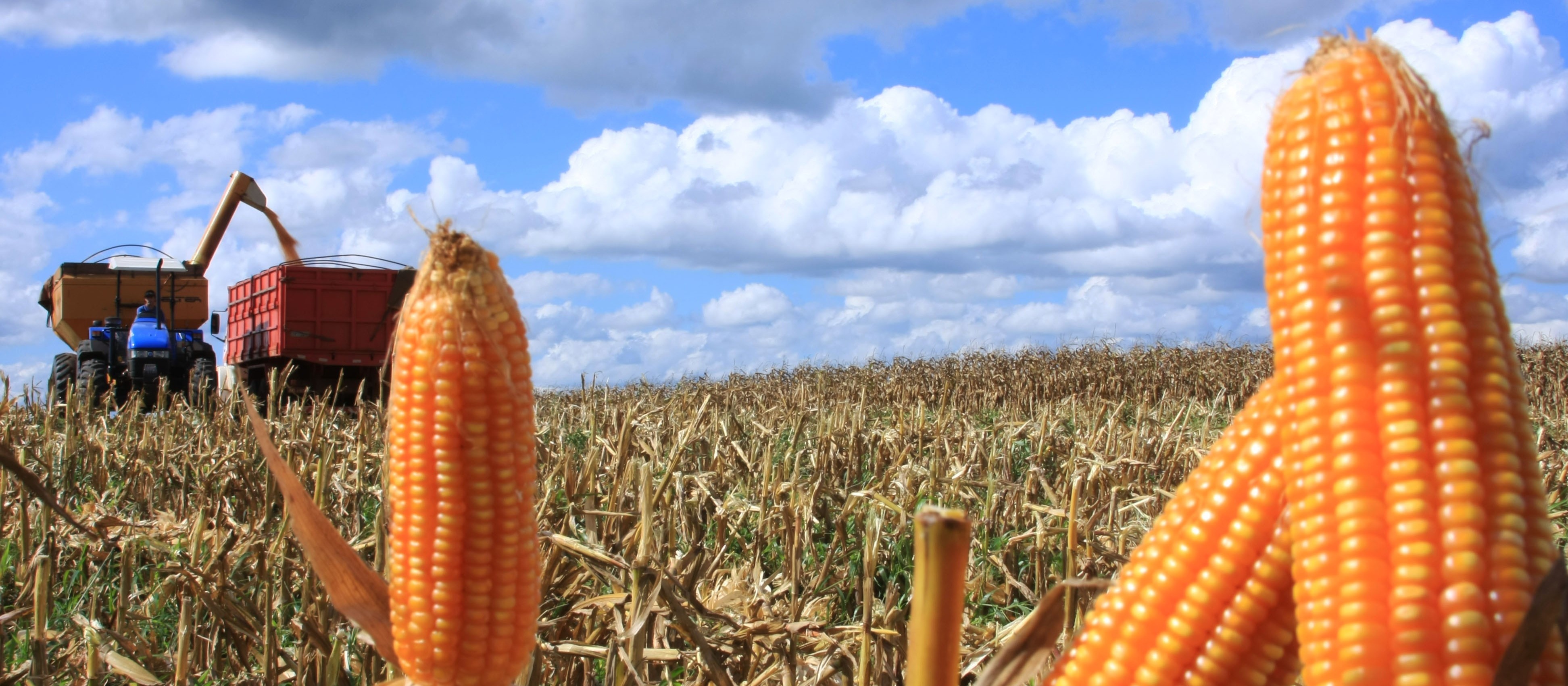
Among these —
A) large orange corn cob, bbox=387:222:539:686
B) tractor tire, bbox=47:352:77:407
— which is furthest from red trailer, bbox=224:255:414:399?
large orange corn cob, bbox=387:222:539:686

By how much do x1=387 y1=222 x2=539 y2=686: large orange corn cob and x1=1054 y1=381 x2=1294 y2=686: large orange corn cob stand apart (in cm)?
102

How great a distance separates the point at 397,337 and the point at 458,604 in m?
0.50

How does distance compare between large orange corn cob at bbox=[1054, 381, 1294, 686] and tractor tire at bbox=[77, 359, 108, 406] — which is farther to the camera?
tractor tire at bbox=[77, 359, 108, 406]

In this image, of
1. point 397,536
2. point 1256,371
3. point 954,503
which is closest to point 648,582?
point 397,536

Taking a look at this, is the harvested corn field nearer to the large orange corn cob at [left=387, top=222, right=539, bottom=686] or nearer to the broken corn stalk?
the large orange corn cob at [left=387, top=222, right=539, bottom=686]

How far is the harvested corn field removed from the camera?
3.55 meters

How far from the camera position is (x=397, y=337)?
191cm

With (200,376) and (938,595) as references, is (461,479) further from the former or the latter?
(200,376)

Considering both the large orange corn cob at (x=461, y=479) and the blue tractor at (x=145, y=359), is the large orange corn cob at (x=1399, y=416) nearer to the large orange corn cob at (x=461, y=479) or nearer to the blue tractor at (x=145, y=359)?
the large orange corn cob at (x=461, y=479)

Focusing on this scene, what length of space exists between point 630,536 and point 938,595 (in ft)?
11.1

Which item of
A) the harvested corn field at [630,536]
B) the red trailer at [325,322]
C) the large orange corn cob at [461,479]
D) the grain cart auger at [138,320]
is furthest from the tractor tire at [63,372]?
the large orange corn cob at [461,479]

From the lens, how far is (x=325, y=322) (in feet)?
61.5

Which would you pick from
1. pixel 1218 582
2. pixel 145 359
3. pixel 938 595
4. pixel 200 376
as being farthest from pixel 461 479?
pixel 200 376

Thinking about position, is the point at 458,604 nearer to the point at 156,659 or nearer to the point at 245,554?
the point at 156,659
